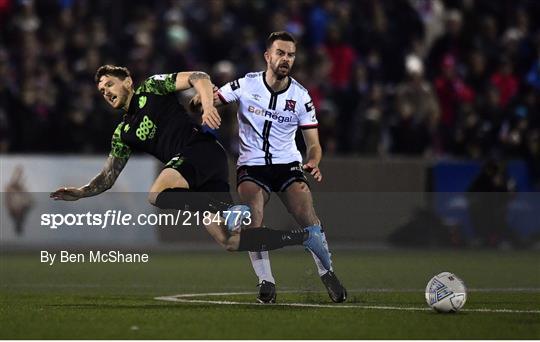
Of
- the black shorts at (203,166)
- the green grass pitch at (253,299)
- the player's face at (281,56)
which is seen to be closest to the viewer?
the green grass pitch at (253,299)

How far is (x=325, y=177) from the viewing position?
25.1m

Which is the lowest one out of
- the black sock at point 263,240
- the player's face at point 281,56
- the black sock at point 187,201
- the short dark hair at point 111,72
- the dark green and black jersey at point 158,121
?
the black sock at point 263,240

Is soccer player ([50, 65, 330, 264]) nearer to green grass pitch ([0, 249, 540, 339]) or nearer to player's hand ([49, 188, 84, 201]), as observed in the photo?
player's hand ([49, 188, 84, 201])

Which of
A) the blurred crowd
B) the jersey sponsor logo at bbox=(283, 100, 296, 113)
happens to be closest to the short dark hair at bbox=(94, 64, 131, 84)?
the jersey sponsor logo at bbox=(283, 100, 296, 113)

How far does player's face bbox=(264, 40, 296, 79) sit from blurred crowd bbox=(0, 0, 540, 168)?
425 inches

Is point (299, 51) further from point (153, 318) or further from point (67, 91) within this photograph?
point (153, 318)

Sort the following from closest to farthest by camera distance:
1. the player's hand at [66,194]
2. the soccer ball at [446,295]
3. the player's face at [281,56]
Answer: the soccer ball at [446,295] → the player's hand at [66,194] → the player's face at [281,56]

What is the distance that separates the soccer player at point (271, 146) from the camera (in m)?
13.6

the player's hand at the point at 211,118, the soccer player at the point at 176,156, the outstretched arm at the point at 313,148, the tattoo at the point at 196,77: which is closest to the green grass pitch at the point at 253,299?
the soccer player at the point at 176,156

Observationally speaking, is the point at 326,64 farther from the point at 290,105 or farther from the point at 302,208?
the point at 302,208

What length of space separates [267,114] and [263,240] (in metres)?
1.43

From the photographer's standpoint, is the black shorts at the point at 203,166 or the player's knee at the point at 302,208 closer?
the black shorts at the point at 203,166

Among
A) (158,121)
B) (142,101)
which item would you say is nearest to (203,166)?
(158,121)

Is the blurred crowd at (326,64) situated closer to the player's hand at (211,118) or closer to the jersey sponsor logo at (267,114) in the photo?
the jersey sponsor logo at (267,114)
